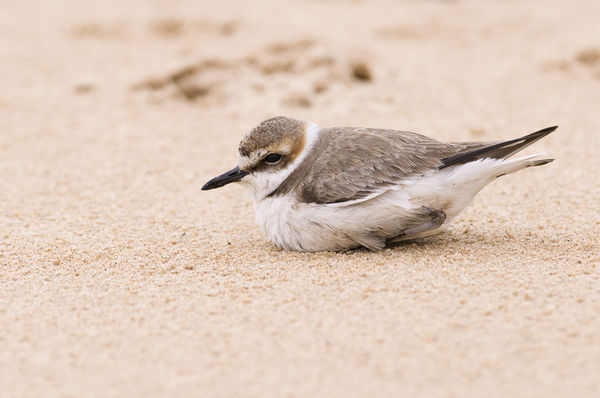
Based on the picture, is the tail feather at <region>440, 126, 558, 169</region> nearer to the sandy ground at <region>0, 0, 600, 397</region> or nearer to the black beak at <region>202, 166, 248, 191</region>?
the sandy ground at <region>0, 0, 600, 397</region>

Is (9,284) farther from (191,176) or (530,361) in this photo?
(530,361)

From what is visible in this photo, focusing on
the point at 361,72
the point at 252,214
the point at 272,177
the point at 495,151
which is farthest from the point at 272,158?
the point at 361,72

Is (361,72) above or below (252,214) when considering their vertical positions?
above

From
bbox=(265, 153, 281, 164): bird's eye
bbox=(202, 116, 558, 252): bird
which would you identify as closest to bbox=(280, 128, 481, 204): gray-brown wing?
bbox=(202, 116, 558, 252): bird

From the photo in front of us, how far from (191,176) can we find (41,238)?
5.29 ft

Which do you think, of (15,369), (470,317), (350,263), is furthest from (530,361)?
(15,369)

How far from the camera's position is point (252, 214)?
532cm

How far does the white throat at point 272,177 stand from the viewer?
178 inches

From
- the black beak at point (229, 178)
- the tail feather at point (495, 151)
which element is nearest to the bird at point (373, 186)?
the tail feather at point (495, 151)

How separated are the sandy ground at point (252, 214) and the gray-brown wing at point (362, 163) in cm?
38

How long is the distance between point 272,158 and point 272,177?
0.12 m

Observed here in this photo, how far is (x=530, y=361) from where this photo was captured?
2920mm

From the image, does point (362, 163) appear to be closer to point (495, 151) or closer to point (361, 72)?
point (495, 151)

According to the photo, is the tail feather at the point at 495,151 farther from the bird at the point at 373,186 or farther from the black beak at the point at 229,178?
the black beak at the point at 229,178
